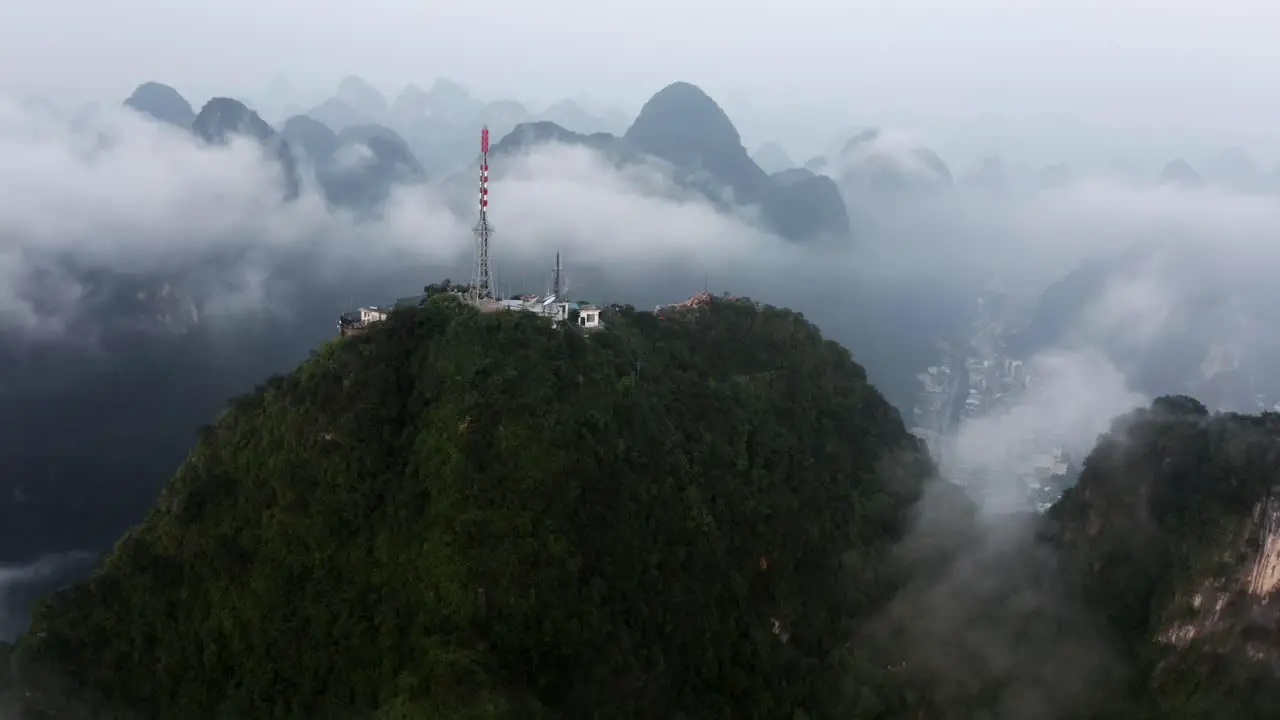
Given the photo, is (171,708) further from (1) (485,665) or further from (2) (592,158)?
(2) (592,158)

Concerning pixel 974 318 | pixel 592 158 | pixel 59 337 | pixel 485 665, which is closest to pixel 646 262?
pixel 592 158

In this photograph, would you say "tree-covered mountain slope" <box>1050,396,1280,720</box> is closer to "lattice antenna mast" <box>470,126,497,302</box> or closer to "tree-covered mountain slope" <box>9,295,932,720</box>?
"tree-covered mountain slope" <box>9,295,932,720</box>

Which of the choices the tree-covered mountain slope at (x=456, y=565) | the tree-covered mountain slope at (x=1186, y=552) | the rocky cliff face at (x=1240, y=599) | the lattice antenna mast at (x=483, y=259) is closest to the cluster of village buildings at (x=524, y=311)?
the lattice antenna mast at (x=483, y=259)

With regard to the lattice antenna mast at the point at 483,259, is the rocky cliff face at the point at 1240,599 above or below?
below

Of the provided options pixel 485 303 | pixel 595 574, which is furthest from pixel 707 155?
pixel 595 574

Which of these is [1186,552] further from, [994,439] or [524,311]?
[994,439]

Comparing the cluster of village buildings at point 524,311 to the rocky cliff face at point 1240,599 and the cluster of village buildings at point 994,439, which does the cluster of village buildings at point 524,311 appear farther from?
the cluster of village buildings at point 994,439
